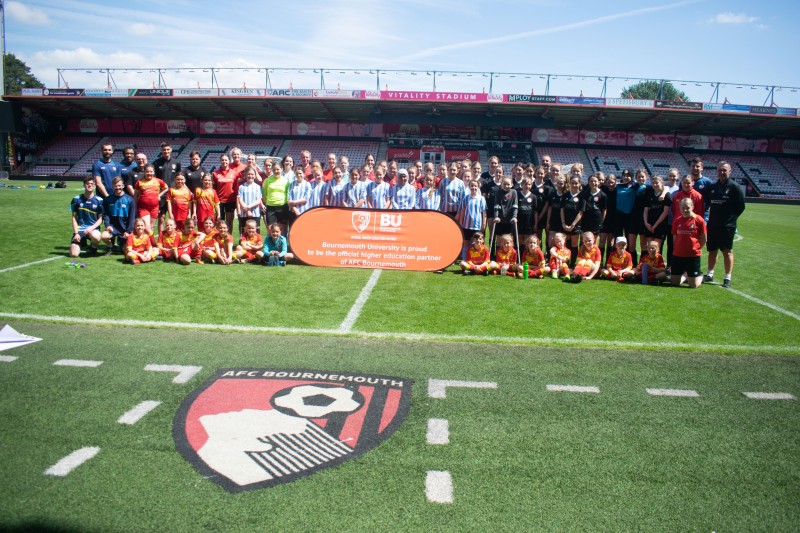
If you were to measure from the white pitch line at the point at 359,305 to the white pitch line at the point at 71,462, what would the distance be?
117 inches

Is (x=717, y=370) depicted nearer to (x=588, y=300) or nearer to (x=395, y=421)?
(x=588, y=300)

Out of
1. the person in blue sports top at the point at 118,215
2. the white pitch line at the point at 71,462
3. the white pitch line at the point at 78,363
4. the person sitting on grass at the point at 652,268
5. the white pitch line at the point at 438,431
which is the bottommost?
the white pitch line at the point at 71,462

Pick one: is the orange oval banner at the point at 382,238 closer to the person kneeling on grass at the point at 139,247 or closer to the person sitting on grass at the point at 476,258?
the person sitting on grass at the point at 476,258

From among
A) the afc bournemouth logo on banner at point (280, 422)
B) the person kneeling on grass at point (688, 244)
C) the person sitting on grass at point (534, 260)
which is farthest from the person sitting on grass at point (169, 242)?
the person kneeling on grass at point (688, 244)

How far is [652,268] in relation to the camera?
9031 mm

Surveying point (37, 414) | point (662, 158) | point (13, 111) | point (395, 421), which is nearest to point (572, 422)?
point (395, 421)

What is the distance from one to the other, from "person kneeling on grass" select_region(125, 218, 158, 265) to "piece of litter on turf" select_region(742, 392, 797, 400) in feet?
30.0

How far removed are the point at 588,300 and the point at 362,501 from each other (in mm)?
5696

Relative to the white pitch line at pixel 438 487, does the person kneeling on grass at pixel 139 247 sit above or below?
above

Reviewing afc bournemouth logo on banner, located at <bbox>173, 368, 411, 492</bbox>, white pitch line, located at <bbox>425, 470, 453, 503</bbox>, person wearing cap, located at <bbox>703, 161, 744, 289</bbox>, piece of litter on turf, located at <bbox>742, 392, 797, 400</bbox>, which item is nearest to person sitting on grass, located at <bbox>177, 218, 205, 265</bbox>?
afc bournemouth logo on banner, located at <bbox>173, 368, 411, 492</bbox>

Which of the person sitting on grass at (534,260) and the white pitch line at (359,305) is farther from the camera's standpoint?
the person sitting on grass at (534,260)

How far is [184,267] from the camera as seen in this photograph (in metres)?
9.26

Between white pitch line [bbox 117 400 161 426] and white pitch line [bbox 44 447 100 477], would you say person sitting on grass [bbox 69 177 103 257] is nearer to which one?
white pitch line [bbox 117 400 161 426]

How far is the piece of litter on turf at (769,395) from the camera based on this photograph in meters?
4.50
